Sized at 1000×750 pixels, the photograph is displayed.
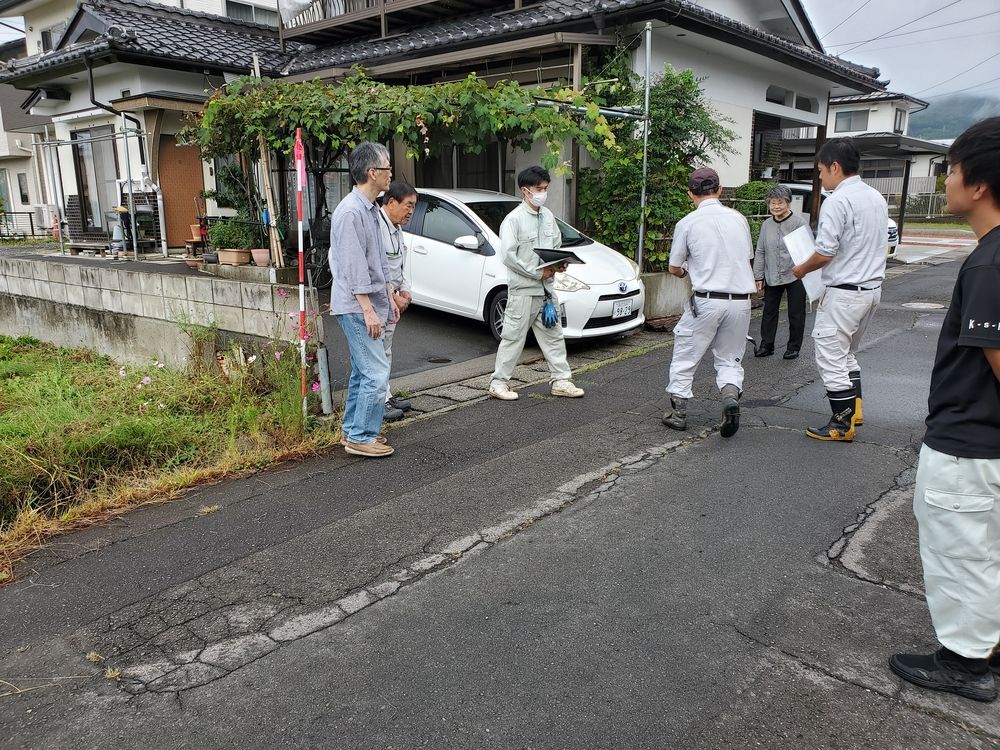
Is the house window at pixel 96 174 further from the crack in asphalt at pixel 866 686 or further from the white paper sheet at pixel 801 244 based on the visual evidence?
the crack in asphalt at pixel 866 686

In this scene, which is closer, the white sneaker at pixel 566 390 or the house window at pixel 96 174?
the white sneaker at pixel 566 390

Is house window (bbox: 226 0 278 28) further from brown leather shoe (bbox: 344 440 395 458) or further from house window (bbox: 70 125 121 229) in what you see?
brown leather shoe (bbox: 344 440 395 458)

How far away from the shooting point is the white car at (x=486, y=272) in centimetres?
785

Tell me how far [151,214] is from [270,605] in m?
Result: 13.6

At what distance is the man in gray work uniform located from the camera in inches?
195

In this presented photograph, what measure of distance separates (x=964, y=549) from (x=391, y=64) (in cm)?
1092

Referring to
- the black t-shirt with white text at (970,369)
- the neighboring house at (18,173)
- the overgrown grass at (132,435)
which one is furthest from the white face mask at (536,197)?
the neighboring house at (18,173)

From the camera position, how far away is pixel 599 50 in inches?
403

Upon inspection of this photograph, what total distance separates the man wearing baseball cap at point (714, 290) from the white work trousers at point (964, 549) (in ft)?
8.91

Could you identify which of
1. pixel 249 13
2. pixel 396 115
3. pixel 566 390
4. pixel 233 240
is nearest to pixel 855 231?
pixel 566 390

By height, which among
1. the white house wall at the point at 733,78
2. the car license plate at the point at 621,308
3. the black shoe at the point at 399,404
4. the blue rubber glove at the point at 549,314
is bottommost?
the black shoe at the point at 399,404

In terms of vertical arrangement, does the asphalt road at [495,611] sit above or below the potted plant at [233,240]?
below

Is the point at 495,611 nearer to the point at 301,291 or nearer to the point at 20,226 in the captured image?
the point at 301,291

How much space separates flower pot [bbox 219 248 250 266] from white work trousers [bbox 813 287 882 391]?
8.59 meters
